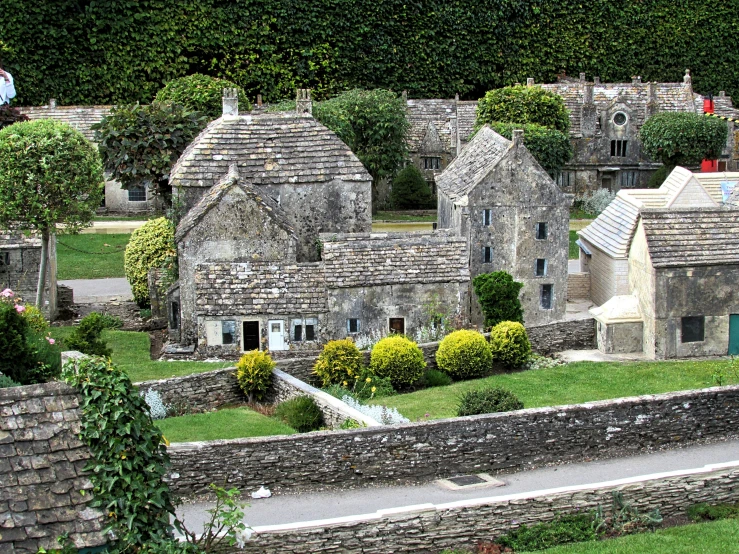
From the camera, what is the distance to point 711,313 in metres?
35.9

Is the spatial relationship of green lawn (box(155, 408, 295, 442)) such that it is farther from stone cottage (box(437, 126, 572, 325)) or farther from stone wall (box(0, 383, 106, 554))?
stone cottage (box(437, 126, 572, 325))

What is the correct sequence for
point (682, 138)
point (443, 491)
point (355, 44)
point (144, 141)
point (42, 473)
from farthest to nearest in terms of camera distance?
point (355, 44) → point (682, 138) → point (144, 141) → point (443, 491) → point (42, 473)

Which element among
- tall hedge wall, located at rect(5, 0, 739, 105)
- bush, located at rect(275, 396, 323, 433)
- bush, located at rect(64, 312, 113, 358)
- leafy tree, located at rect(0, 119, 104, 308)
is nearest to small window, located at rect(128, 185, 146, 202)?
tall hedge wall, located at rect(5, 0, 739, 105)

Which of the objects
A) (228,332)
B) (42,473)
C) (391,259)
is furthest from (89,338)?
(42,473)

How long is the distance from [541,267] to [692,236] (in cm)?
540

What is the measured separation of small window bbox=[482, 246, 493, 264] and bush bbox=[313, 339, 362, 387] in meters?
8.39

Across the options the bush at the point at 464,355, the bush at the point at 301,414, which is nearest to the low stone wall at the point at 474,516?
the bush at the point at 301,414

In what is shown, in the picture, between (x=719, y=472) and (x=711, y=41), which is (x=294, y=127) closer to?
(x=719, y=472)

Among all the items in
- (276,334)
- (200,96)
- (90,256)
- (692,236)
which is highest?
(200,96)

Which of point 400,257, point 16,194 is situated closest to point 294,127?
point 400,257

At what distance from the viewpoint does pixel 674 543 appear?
22.3 metres

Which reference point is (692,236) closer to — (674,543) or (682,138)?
(674,543)

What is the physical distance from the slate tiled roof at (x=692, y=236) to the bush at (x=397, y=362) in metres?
7.91

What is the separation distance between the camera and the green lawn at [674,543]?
2189 centimetres
